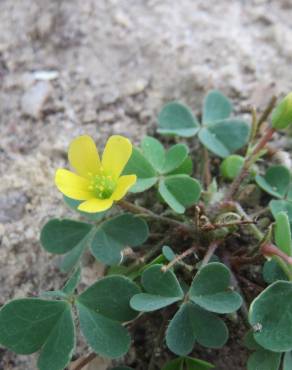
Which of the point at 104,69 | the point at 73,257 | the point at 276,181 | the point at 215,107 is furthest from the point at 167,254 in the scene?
the point at 104,69

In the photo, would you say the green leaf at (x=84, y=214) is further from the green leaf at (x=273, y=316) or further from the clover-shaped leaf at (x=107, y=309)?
the green leaf at (x=273, y=316)

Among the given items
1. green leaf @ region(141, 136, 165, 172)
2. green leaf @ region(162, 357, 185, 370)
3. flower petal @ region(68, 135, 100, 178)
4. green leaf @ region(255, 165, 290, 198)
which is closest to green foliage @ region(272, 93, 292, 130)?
green leaf @ region(255, 165, 290, 198)

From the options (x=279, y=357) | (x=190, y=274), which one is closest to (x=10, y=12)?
(x=190, y=274)

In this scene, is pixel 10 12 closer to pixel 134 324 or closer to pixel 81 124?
pixel 81 124

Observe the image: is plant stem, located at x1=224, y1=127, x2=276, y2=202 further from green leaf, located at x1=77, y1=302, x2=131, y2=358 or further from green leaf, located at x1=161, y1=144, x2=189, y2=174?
green leaf, located at x1=77, y1=302, x2=131, y2=358

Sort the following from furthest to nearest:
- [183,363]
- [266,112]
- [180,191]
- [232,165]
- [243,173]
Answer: [266,112], [232,165], [243,173], [180,191], [183,363]

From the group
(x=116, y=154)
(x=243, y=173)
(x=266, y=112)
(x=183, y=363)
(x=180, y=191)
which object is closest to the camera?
(x=183, y=363)

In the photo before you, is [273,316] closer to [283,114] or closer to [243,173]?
[243,173]
